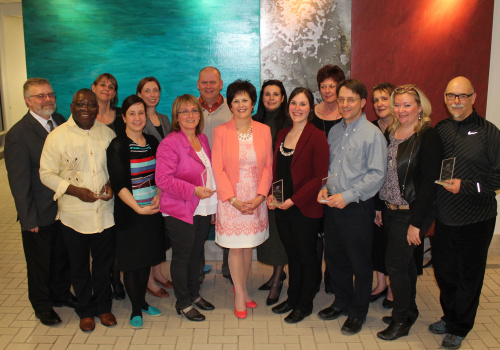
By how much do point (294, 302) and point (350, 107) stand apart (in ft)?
5.72

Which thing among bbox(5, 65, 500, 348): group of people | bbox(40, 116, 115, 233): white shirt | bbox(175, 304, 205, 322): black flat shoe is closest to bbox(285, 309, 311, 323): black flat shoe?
bbox(5, 65, 500, 348): group of people

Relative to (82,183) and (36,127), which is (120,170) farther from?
(36,127)

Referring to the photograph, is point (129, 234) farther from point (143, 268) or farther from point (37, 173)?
point (37, 173)

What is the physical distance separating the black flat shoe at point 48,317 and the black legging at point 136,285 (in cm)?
66

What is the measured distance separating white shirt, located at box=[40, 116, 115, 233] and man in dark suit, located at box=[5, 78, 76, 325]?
8.7 inches

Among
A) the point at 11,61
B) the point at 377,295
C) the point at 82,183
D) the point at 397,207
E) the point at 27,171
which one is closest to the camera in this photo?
the point at 397,207

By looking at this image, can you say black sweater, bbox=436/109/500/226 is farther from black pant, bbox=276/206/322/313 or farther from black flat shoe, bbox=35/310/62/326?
black flat shoe, bbox=35/310/62/326

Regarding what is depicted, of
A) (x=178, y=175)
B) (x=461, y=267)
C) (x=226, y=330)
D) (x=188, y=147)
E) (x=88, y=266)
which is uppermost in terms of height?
(x=188, y=147)

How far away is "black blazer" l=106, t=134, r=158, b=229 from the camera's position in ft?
10.7

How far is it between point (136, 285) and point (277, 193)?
1.41m

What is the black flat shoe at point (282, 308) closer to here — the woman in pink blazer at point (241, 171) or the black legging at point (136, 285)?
the woman in pink blazer at point (241, 171)

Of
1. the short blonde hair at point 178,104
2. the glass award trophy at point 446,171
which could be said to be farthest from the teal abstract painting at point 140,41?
the glass award trophy at point 446,171

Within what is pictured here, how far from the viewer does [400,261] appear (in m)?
3.21

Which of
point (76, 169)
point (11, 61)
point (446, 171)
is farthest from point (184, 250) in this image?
point (11, 61)
